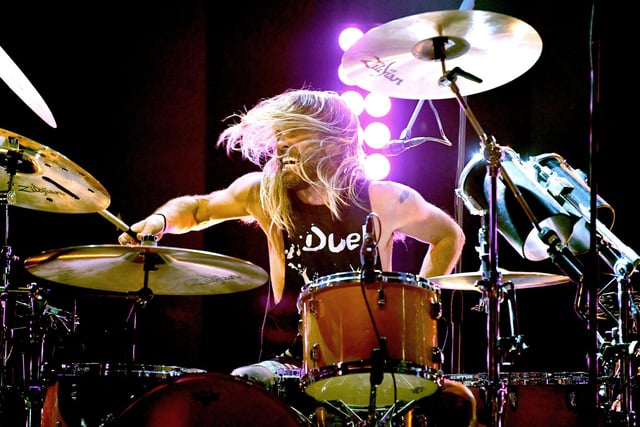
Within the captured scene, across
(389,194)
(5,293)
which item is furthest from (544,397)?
(5,293)

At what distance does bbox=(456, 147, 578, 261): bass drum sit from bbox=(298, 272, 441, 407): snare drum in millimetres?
691

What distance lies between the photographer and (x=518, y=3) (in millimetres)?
4246

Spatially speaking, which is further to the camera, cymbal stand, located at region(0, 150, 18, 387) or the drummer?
the drummer

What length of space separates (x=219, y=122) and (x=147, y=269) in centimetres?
167

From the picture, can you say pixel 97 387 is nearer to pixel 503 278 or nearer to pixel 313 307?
pixel 313 307

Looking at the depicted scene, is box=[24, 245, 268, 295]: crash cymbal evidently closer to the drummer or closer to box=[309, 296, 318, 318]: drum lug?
box=[309, 296, 318, 318]: drum lug

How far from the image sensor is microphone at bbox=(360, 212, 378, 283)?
253 cm

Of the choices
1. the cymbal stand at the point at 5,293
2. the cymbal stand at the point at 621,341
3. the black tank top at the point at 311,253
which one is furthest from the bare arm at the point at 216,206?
the cymbal stand at the point at 621,341

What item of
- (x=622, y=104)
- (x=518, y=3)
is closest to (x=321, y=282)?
(x=622, y=104)

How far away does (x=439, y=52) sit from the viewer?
2.87m

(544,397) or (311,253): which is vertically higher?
(311,253)

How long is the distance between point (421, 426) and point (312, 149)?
1.45 m

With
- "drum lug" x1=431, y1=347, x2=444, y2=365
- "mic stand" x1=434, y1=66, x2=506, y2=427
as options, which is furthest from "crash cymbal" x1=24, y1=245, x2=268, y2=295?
"mic stand" x1=434, y1=66, x2=506, y2=427

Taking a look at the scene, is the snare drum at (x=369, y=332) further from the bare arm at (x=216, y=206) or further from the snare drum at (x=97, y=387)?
the bare arm at (x=216, y=206)
